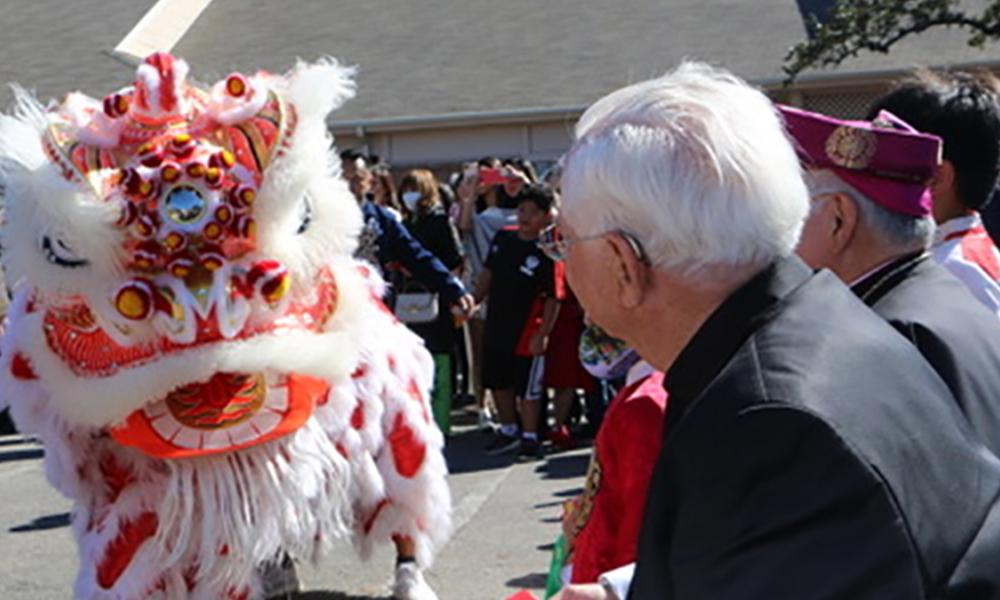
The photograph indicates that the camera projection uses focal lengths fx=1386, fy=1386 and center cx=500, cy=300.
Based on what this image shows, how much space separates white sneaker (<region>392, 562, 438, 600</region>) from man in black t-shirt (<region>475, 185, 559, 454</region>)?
11.9ft

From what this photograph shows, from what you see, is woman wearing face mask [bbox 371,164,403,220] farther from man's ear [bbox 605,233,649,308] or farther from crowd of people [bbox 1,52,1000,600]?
man's ear [bbox 605,233,649,308]

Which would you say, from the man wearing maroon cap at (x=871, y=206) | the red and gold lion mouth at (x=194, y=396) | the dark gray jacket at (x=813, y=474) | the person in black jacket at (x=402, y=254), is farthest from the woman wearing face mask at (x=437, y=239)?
the dark gray jacket at (x=813, y=474)

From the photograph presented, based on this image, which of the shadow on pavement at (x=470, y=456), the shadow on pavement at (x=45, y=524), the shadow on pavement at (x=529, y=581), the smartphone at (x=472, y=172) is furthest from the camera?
the smartphone at (x=472, y=172)

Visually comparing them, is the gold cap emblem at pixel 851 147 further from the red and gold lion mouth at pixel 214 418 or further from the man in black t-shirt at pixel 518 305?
the man in black t-shirt at pixel 518 305

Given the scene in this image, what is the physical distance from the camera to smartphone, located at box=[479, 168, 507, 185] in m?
10.3

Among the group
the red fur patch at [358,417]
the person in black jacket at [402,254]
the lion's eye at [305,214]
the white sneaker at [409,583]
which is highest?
the lion's eye at [305,214]

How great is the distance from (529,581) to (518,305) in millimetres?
3164

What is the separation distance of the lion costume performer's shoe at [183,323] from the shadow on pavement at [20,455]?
548cm

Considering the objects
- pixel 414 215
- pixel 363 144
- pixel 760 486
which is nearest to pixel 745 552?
pixel 760 486

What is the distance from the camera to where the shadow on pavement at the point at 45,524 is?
729 cm

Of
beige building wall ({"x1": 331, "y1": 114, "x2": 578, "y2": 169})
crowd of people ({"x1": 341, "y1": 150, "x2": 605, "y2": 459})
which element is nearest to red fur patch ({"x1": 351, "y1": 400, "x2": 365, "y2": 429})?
crowd of people ({"x1": 341, "y1": 150, "x2": 605, "y2": 459})

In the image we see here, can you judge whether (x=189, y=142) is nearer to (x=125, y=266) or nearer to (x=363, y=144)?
(x=125, y=266)

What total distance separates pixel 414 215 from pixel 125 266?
530 centimetres

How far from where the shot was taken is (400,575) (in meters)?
5.26
